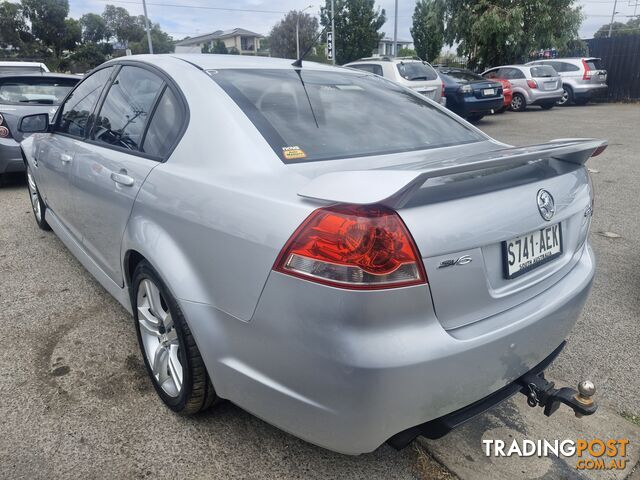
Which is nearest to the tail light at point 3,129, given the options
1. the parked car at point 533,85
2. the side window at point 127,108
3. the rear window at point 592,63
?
the side window at point 127,108

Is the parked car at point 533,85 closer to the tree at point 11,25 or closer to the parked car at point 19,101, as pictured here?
the parked car at point 19,101

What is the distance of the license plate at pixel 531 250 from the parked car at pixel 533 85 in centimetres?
1603

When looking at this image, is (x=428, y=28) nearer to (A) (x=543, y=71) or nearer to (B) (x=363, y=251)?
(A) (x=543, y=71)

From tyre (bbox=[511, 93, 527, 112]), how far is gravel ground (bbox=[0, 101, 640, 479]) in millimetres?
13634

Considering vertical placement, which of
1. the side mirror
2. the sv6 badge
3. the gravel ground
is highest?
the side mirror

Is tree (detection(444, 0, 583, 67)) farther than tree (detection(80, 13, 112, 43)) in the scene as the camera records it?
No

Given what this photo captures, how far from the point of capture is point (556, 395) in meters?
1.87

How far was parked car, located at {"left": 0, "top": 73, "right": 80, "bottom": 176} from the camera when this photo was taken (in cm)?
643

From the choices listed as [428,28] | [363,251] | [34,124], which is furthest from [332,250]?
[428,28]

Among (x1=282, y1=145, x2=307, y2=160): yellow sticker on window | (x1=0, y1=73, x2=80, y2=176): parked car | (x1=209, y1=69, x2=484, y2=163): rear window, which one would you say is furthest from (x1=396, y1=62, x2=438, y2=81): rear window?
(x1=282, y1=145, x2=307, y2=160): yellow sticker on window

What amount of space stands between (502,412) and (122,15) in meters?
84.3

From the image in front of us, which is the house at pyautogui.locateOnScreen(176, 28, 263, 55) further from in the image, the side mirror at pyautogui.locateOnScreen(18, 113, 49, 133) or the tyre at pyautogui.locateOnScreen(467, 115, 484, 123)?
the side mirror at pyautogui.locateOnScreen(18, 113, 49, 133)

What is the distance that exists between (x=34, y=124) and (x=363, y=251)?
3393 mm

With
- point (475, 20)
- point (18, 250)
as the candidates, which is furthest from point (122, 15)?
point (18, 250)
